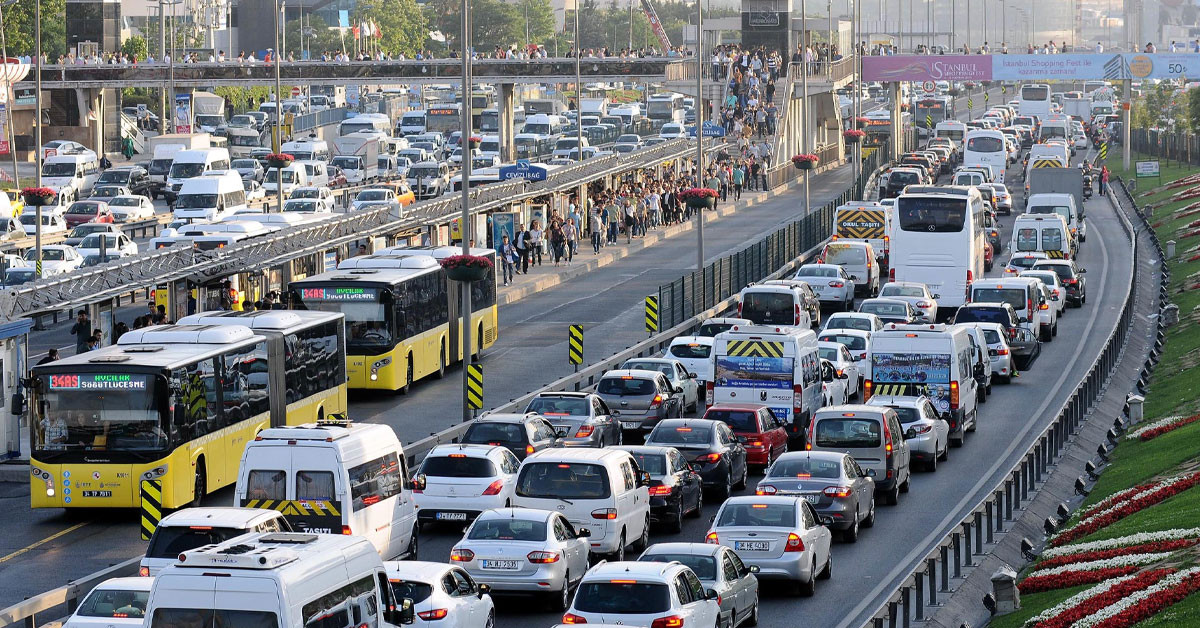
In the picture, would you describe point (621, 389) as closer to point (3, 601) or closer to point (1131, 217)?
point (3, 601)

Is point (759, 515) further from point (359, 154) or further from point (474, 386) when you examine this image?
point (359, 154)

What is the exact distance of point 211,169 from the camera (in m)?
83.9

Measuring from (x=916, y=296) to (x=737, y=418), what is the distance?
58.9 ft

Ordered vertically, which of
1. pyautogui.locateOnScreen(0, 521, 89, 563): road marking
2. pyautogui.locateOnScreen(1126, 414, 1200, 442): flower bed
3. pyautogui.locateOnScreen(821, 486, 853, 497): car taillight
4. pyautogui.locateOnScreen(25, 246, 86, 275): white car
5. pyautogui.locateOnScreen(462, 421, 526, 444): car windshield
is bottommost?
pyautogui.locateOnScreen(0, 521, 89, 563): road marking

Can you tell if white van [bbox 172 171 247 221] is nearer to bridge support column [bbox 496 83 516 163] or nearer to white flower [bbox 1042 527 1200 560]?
bridge support column [bbox 496 83 516 163]

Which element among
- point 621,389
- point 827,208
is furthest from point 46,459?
point 827,208

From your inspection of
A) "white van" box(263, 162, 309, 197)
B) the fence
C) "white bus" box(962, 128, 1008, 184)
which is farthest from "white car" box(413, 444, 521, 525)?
"white bus" box(962, 128, 1008, 184)

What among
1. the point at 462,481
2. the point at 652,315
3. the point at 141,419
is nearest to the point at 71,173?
the point at 652,315

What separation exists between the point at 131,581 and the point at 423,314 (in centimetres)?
2313

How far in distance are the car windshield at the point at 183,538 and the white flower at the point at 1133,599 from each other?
937 centimetres

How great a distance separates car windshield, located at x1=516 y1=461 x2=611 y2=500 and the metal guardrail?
13.5ft

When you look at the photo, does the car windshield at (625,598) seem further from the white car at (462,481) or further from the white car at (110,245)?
the white car at (110,245)

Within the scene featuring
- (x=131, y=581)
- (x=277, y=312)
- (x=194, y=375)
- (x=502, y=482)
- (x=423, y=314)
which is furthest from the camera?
(x=423, y=314)

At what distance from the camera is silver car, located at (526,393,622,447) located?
107 ft
